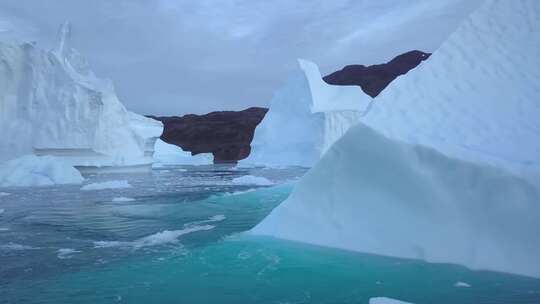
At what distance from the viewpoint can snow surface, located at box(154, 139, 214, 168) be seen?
4812 cm

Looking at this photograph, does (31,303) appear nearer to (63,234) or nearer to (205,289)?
(205,289)

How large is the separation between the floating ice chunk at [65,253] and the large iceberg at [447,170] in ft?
9.00

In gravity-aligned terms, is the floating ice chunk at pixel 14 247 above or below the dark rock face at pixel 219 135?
below

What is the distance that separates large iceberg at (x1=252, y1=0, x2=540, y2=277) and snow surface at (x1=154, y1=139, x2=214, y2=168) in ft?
136

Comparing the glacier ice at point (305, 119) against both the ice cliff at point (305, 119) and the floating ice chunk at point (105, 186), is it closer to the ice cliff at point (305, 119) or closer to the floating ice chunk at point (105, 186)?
the ice cliff at point (305, 119)

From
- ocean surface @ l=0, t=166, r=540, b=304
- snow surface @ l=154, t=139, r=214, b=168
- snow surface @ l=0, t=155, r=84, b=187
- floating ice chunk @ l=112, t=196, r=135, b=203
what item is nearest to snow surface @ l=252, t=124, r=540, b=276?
ocean surface @ l=0, t=166, r=540, b=304

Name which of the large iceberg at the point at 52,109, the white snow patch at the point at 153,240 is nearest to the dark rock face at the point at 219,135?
the large iceberg at the point at 52,109

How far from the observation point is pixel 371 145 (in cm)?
577

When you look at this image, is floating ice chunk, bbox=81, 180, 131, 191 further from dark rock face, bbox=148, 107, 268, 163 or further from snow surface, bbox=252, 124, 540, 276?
dark rock face, bbox=148, 107, 268, 163

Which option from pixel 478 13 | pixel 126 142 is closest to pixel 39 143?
pixel 126 142

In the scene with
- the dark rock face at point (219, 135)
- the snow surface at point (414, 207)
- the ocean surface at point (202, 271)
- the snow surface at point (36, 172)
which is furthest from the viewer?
the dark rock face at point (219, 135)

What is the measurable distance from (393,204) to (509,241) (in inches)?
53.2

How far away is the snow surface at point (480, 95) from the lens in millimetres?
5438

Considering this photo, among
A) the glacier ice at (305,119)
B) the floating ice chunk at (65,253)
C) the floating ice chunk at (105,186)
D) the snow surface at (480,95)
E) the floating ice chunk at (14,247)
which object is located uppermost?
the glacier ice at (305,119)
